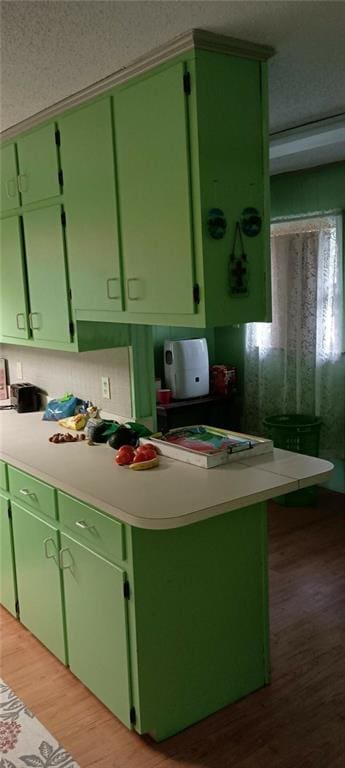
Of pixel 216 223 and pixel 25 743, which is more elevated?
pixel 216 223

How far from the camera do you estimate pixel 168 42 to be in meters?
1.99

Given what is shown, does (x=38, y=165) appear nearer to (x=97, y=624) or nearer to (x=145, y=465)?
(x=145, y=465)

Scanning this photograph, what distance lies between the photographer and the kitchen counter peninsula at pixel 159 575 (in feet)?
6.75

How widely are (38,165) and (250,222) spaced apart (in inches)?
46.6

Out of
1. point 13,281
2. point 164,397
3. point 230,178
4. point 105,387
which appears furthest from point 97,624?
point 164,397

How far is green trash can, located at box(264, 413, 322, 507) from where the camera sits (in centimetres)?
439

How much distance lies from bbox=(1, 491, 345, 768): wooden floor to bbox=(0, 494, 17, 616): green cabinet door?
113 mm

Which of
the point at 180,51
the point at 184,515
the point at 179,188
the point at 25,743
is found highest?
the point at 180,51

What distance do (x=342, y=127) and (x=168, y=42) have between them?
1.34 m

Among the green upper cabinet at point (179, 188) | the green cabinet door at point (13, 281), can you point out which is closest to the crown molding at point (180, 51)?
the green upper cabinet at point (179, 188)

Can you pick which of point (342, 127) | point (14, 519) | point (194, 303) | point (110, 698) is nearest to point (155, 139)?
point (194, 303)

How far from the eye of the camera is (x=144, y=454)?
2428 mm

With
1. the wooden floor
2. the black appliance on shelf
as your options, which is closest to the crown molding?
the black appliance on shelf

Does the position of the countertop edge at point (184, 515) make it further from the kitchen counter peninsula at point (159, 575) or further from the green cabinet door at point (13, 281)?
the green cabinet door at point (13, 281)
